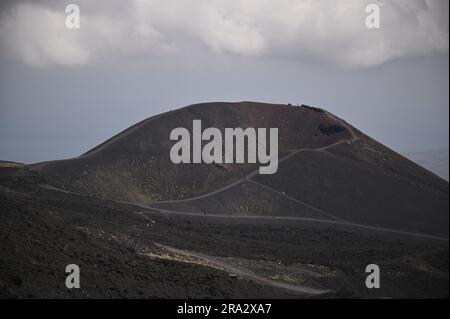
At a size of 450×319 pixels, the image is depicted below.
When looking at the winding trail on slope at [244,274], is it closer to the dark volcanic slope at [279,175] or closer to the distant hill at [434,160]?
the dark volcanic slope at [279,175]

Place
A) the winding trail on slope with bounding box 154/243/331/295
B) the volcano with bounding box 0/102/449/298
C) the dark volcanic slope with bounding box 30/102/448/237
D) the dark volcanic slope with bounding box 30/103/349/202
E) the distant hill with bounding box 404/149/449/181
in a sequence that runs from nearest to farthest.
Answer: the volcano with bounding box 0/102/449/298 → the winding trail on slope with bounding box 154/243/331/295 → the dark volcanic slope with bounding box 30/102/448/237 → the distant hill with bounding box 404/149/449/181 → the dark volcanic slope with bounding box 30/103/349/202

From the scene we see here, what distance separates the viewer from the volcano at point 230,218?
133 feet

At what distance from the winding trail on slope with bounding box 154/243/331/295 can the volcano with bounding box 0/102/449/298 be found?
19 centimetres

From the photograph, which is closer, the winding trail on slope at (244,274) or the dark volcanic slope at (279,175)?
the winding trail on slope at (244,274)

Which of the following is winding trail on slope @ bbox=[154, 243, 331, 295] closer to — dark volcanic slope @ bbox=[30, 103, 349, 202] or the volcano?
the volcano

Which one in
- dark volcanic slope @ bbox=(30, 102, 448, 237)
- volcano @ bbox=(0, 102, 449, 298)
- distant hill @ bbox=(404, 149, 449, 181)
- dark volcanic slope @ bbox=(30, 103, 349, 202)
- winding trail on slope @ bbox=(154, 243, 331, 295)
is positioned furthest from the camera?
dark volcanic slope @ bbox=(30, 103, 349, 202)

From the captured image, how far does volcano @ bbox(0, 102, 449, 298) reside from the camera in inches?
1597

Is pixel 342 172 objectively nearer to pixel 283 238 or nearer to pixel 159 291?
pixel 283 238

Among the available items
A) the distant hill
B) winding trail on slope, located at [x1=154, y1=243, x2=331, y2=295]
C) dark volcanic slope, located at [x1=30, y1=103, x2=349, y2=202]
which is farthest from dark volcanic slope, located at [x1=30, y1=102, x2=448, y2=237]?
winding trail on slope, located at [x1=154, y1=243, x2=331, y2=295]

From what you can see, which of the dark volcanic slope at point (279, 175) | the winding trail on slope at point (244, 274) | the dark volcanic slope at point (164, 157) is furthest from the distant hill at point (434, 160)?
the winding trail on slope at point (244, 274)

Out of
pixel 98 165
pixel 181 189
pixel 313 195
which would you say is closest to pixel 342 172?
pixel 313 195

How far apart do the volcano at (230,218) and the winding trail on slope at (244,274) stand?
0.62 ft

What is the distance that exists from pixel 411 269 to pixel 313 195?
→ 3064cm

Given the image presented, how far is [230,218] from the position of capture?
69688mm
